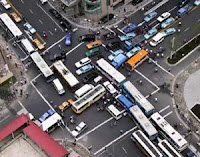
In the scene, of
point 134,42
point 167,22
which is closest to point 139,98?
point 134,42

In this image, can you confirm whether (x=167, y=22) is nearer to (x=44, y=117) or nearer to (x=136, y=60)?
(x=136, y=60)

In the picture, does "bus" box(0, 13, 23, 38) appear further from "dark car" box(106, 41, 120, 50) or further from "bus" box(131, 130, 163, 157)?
"bus" box(131, 130, 163, 157)

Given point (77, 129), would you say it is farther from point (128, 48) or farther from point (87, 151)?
point (128, 48)

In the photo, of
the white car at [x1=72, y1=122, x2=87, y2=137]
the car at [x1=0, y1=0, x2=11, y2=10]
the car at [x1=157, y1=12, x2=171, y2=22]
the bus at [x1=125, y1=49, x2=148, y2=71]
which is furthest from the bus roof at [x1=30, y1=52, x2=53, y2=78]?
the car at [x1=157, y1=12, x2=171, y2=22]

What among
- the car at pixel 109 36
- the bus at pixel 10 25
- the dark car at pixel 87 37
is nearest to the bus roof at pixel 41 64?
the bus at pixel 10 25

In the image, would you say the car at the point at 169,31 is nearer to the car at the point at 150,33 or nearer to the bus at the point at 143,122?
the car at the point at 150,33
